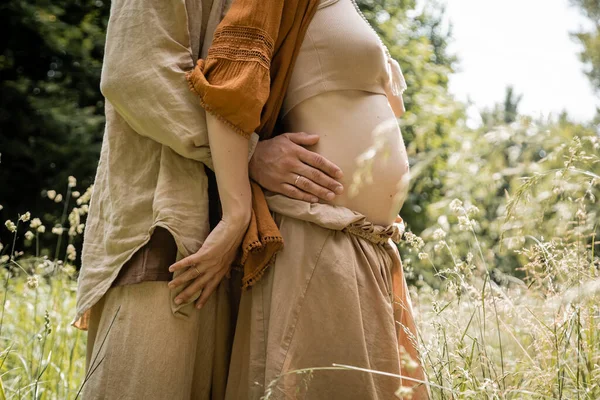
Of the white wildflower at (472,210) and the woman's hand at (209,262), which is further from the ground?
the white wildflower at (472,210)

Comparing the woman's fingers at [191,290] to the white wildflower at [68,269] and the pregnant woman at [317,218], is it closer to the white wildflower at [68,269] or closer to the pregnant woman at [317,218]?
the pregnant woman at [317,218]

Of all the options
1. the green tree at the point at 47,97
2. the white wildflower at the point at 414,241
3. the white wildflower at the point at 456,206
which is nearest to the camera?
the white wildflower at the point at 456,206

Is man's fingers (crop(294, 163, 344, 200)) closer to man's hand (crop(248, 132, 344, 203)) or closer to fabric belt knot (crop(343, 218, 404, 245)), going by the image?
man's hand (crop(248, 132, 344, 203))

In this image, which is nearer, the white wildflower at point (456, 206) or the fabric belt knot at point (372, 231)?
the fabric belt knot at point (372, 231)

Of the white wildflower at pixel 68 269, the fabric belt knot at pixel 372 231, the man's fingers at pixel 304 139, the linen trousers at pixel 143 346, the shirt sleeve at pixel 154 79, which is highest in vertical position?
the shirt sleeve at pixel 154 79

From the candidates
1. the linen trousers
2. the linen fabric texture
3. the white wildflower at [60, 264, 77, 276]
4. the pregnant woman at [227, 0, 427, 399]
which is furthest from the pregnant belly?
the white wildflower at [60, 264, 77, 276]

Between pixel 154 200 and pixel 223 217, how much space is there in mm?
169

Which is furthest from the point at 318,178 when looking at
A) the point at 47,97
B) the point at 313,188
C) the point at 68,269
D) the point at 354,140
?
the point at 47,97

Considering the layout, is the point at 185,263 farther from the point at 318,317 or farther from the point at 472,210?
the point at 472,210

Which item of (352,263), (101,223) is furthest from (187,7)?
(352,263)

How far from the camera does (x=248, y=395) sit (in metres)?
1.52

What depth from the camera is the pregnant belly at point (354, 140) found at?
161 cm

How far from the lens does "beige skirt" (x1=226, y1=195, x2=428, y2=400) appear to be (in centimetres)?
150

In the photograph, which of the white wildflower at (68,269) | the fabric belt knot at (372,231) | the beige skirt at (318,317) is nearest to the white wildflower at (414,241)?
the fabric belt knot at (372,231)
